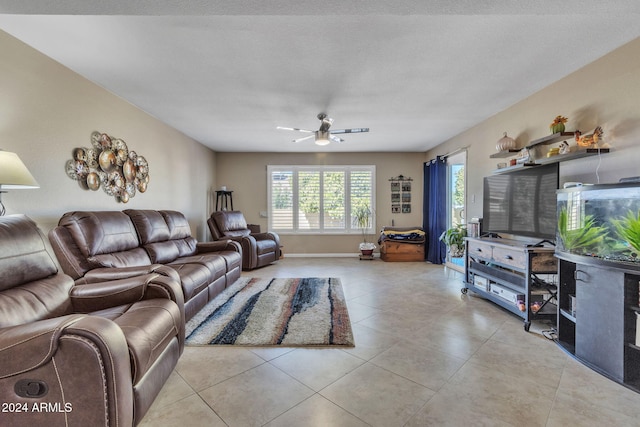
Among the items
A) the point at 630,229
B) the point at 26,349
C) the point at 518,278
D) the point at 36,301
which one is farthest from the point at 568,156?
the point at 36,301

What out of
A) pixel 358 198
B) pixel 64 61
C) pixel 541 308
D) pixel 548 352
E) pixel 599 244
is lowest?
pixel 548 352

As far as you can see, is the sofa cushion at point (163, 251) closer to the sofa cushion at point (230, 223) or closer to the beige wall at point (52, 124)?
the beige wall at point (52, 124)

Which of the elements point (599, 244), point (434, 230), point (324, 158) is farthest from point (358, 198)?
point (599, 244)

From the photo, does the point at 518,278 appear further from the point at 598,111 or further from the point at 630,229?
the point at 598,111

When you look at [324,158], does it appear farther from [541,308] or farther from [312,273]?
[541,308]

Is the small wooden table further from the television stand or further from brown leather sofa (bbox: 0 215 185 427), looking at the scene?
the television stand

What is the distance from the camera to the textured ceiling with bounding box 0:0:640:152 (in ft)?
5.28

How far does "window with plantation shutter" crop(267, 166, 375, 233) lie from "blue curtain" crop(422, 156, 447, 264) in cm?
122

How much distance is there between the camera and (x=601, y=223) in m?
1.98

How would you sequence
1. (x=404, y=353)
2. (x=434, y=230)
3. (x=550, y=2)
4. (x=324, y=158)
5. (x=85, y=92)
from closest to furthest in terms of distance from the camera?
(x=550, y=2) → (x=404, y=353) → (x=85, y=92) → (x=434, y=230) → (x=324, y=158)

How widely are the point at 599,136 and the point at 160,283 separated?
370cm

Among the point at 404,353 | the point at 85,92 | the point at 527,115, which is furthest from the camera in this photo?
the point at 527,115

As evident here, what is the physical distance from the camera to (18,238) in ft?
5.20

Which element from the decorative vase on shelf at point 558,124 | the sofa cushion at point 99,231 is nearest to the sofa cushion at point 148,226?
the sofa cushion at point 99,231
